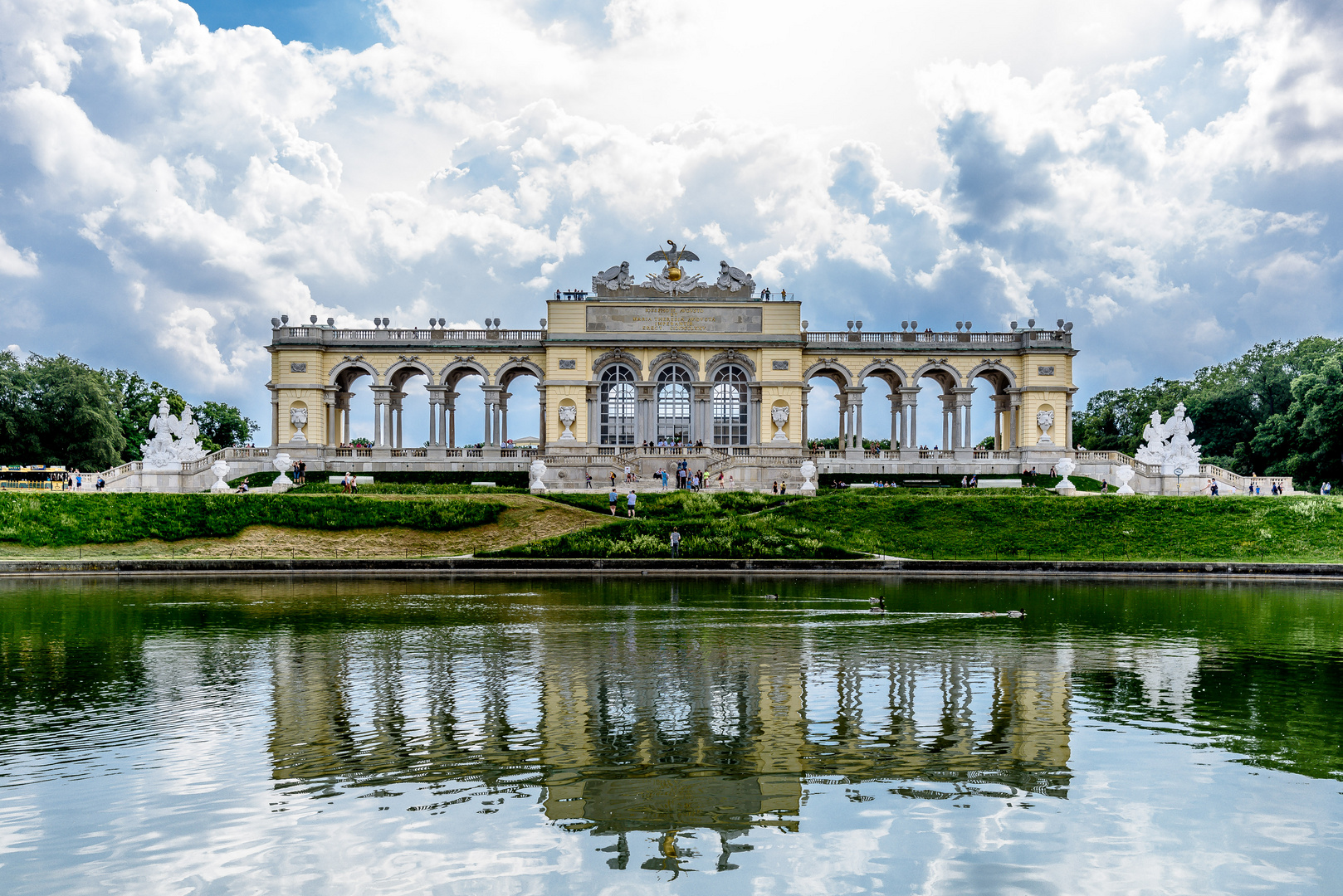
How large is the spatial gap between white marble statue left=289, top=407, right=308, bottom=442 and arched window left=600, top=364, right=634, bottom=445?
17.8 metres

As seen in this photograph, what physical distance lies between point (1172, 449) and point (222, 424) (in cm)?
7528

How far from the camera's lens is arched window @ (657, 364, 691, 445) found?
59.0 meters

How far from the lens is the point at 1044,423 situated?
58094mm

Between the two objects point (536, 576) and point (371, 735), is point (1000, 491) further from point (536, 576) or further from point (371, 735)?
point (371, 735)

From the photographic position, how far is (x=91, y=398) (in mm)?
62188

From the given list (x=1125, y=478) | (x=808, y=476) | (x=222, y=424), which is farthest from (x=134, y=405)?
(x=1125, y=478)

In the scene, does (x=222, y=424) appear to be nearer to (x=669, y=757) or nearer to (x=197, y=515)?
(x=197, y=515)

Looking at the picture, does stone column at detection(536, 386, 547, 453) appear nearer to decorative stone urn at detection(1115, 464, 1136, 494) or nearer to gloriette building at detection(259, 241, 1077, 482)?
gloriette building at detection(259, 241, 1077, 482)

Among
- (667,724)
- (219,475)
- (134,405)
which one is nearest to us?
(667,724)

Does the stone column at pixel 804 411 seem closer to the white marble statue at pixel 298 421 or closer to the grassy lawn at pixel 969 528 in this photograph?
the grassy lawn at pixel 969 528

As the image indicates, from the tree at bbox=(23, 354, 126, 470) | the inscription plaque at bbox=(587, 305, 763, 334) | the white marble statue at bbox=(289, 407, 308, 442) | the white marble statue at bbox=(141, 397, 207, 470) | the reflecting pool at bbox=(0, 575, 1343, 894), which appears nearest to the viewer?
the reflecting pool at bbox=(0, 575, 1343, 894)

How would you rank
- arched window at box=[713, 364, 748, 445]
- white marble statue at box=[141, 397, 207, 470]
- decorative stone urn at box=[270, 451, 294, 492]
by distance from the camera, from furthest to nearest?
1. arched window at box=[713, 364, 748, 445]
2. white marble statue at box=[141, 397, 207, 470]
3. decorative stone urn at box=[270, 451, 294, 492]

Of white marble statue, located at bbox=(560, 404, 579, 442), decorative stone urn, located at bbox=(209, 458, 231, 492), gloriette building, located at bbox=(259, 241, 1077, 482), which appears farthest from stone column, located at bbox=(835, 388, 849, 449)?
decorative stone urn, located at bbox=(209, 458, 231, 492)

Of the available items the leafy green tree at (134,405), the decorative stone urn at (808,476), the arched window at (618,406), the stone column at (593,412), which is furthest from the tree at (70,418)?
the decorative stone urn at (808,476)
